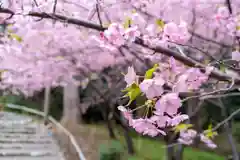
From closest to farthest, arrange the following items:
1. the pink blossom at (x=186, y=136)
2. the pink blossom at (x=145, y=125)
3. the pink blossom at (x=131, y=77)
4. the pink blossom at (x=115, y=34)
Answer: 1. the pink blossom at (x=131, y=77)
2. the pink blossom at (x=145, y=125)
3. the pink blossom at (x=115, y=34)
4. the pink blossom at (x=186, y=136)

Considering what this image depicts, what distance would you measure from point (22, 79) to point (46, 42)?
4190 millimetres

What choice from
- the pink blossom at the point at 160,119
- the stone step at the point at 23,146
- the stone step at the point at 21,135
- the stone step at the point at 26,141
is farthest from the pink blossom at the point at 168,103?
the stone step at the point at 21,135

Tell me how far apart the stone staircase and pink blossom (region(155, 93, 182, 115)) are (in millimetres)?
5122

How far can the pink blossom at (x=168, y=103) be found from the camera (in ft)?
5.44

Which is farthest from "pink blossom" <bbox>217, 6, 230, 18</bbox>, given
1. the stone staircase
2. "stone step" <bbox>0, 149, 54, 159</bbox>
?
"stone step" <bbox>0, 149, 54, 159</bbox>

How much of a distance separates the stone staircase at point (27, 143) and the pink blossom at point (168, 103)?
5122 mm

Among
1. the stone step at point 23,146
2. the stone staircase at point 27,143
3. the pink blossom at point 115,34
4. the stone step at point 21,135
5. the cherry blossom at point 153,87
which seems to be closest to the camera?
the cherry blossom at point 153,87

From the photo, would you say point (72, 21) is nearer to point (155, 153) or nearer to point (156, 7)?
point (156, 7)

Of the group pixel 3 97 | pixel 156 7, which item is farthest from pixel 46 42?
pixel 3 97

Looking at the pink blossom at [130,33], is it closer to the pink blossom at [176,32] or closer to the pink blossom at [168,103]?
the pink blossom at [176,32]

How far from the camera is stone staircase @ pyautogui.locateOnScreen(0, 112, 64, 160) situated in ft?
22.3

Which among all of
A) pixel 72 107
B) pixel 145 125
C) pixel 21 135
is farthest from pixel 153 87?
pixel 72 107

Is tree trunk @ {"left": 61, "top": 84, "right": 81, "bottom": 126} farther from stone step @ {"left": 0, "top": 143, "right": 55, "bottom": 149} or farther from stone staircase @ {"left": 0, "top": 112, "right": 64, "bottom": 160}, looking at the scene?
stone step @ {"left": 0, "top": 143, "right": 55, "bottom": 149}

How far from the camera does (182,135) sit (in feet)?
17.4
